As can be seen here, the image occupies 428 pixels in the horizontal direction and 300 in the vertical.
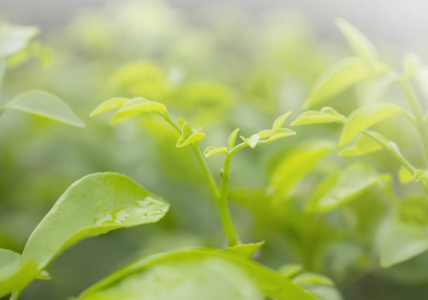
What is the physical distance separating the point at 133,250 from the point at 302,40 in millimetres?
566

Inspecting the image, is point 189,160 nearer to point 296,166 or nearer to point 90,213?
point 296,166

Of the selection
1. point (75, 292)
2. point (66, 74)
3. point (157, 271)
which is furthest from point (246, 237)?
point (66, 74)

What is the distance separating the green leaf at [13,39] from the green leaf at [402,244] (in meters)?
0.34

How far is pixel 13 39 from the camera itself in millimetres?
450

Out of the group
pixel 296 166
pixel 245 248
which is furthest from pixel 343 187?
pixel 245 248

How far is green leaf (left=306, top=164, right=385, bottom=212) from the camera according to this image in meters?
0.39

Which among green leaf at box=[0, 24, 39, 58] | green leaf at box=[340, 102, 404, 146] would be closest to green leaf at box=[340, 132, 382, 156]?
green leaf at box=[340, 102, 404, 146]

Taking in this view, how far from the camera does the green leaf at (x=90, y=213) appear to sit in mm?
268

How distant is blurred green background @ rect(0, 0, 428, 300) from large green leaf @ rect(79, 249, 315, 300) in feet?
0.54

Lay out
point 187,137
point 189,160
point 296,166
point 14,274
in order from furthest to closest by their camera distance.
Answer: point 189,160
point 296,166
point 187,137
point 14,274

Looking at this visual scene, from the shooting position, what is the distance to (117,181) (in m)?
0.30

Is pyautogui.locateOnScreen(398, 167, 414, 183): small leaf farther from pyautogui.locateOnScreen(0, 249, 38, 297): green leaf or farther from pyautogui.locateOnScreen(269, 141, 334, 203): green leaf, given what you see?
pyautogui.locateOnScreen(0, 249, 38, 297): green leaf

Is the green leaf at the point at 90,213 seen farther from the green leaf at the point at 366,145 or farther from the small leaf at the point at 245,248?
the green leaf at the point at 366,145

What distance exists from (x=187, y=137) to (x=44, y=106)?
12 centimetres
